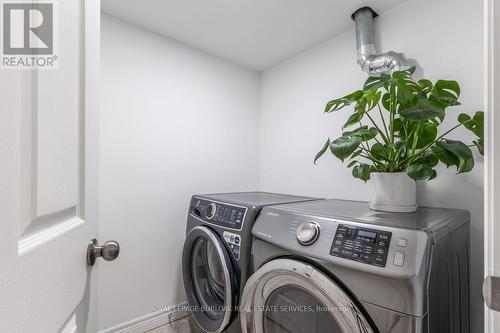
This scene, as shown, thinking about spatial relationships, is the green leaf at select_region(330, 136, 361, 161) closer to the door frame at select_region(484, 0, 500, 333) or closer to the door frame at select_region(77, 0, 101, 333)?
the door frame at select_region(484, 0, 500, 333)

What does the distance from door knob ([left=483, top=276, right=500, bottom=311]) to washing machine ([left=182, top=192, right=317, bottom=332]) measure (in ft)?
2.87

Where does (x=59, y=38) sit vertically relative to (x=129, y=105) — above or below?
below

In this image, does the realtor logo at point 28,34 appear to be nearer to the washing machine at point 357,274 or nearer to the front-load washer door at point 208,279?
the washing machine at point 357,274

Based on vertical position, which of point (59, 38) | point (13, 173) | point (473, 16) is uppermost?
point (473, 16)

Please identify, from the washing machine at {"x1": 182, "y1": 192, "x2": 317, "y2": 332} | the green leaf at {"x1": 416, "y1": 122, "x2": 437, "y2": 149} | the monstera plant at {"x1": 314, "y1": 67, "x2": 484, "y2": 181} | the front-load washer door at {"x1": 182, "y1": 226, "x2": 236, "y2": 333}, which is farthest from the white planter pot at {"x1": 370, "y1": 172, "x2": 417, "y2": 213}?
the front-load washer door at {"x1": 182, "y1": 226, "x2": 236, "y2": 333}

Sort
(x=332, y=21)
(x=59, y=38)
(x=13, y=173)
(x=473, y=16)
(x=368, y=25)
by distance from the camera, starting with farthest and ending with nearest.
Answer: (x=332, y=21), (x=368, y=25), (x=473, y=16), (x=59, y=38), (x=13, y=173)

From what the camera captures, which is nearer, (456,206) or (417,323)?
(417,323)

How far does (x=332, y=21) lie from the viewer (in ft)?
5.01

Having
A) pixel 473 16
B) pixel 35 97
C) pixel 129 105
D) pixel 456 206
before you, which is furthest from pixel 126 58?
pixel 456 206

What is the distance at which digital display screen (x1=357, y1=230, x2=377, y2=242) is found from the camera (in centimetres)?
74

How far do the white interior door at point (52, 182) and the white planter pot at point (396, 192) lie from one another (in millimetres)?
1081

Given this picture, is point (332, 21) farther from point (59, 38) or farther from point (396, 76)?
point (59, 38)

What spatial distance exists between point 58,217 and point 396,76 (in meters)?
1.09

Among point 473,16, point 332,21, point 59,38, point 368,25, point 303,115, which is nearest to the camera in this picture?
point 59,38
